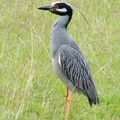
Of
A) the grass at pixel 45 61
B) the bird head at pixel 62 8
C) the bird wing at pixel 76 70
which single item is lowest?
the grass at pixel 45 61

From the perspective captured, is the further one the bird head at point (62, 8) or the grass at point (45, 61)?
the bird head at point (62, 8)

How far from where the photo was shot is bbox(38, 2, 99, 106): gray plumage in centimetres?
631

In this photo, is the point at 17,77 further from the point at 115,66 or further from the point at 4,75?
the point at 115,66

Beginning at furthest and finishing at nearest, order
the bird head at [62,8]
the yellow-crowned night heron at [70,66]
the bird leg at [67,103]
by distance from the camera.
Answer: the bird head at [62,8] → the yellow-crowned night heron at [70,66] → the bird leg at [67,103]

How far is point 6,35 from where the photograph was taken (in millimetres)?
8422

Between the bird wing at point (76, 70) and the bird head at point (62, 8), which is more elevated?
the bird head at point (62, 8)

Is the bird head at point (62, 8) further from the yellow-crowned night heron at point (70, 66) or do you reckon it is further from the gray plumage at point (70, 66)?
the gray plumage at point (70, 66)

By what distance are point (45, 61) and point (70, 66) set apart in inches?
51.0

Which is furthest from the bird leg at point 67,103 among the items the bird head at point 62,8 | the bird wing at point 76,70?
the bird head at point 62,8

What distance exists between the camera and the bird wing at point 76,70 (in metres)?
6.33

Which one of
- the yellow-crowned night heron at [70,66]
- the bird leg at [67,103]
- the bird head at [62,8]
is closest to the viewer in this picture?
the bird leg at [67,103]

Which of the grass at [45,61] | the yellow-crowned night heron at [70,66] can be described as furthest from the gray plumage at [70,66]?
the grass at [45,61]

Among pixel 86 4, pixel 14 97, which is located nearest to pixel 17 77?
pixel 14 97

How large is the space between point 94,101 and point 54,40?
0.77 m
